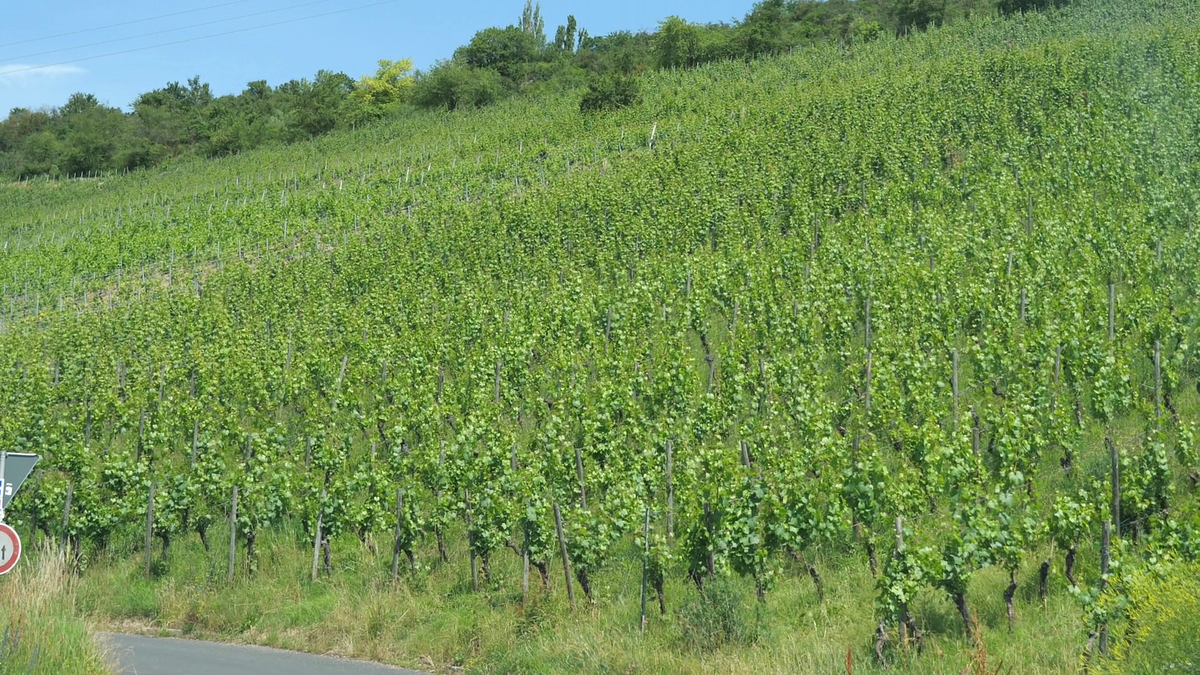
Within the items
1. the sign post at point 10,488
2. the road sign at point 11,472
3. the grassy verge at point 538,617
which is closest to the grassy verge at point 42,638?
the sign post at point 10,488

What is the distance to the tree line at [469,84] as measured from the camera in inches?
2547

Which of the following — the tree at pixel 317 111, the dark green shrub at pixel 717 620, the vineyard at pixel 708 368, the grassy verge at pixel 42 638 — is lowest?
the dark green shrub at pixel 717 620

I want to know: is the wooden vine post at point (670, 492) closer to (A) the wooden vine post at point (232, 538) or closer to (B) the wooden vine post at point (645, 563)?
(B) the wooden vine post at point (645, 563)

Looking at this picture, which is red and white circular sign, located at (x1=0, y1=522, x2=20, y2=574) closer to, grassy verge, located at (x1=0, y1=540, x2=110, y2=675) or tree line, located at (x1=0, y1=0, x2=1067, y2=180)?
grassy verge, located at (x1=0, y1=540, x2=110, y2=675)

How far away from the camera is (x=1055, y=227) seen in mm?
21625

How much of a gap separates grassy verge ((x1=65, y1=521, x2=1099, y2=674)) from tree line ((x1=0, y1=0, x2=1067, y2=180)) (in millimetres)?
38827

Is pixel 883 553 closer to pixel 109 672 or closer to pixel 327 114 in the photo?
pixel 109 672

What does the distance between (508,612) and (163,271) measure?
92.5 ft

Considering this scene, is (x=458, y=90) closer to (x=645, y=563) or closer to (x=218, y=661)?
(x=218, y=661)

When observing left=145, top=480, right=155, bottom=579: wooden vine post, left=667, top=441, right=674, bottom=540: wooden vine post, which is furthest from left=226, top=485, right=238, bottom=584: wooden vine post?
left=667, top=441, right=674, bottom=540: wooden vine post

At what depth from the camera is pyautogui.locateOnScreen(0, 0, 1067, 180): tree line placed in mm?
64688

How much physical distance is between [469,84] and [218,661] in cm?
6165

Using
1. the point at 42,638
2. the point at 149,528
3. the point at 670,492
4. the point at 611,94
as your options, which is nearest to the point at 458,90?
the point at 611,94

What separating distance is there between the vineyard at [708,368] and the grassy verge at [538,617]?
0.16 m
